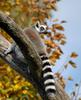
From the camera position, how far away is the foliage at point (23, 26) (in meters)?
9.52

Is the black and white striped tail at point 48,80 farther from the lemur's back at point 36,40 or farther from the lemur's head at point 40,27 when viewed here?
the lemur's head at point 40,27

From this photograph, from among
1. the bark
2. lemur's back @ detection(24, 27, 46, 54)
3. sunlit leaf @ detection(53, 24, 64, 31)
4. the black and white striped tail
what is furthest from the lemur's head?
the black and white striped tail

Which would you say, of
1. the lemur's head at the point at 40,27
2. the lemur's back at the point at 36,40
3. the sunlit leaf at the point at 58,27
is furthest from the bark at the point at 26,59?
the sunlit leaf at the point at 58,27

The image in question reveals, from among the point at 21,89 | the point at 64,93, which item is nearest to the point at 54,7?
the point at 21,89

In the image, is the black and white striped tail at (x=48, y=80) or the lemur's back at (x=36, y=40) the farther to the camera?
the lemur's back at (x=36, y=40)

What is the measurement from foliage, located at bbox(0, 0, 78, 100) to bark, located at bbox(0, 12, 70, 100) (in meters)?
1.56

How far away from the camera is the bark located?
20.7 ft

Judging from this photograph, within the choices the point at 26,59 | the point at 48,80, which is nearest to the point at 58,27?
the point at 26,59

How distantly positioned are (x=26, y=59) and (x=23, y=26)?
545 cm

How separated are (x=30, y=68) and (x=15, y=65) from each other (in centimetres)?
52

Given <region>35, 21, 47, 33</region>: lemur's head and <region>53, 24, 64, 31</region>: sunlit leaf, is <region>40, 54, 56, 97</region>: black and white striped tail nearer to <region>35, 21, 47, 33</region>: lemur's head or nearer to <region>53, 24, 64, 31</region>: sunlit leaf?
<region>35, 21, 47, 33</region>: lemur's head

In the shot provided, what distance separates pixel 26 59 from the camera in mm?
6730

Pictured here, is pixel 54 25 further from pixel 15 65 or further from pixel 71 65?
pixel 15 65

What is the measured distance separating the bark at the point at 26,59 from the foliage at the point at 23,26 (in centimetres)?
156
